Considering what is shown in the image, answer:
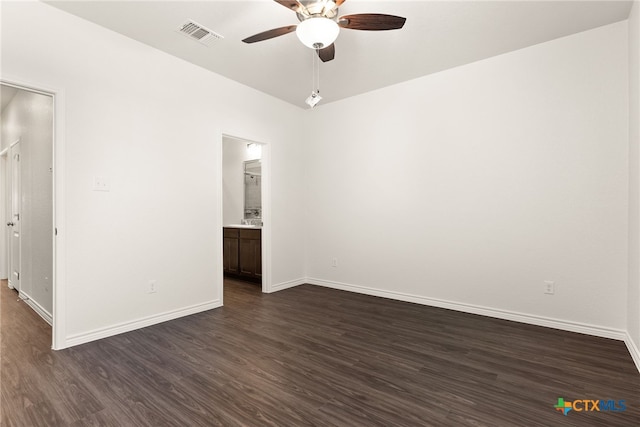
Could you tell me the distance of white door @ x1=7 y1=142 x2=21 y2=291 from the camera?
4332 mm

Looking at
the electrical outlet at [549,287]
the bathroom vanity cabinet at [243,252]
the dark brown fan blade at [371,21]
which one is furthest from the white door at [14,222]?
the electrical outlet at [549,287]

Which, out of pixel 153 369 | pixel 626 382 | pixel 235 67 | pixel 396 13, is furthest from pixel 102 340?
pixel 626 382

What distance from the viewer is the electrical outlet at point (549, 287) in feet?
9.96

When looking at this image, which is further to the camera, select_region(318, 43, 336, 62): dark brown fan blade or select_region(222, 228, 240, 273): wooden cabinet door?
select_region(222, 228, 240, 273): wooden cabinet door

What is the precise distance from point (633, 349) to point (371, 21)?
123 inches

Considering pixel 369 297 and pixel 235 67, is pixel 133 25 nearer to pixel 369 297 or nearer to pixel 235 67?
pixel 235 67

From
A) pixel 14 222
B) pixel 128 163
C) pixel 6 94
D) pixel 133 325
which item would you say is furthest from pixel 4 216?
pixel 133 325

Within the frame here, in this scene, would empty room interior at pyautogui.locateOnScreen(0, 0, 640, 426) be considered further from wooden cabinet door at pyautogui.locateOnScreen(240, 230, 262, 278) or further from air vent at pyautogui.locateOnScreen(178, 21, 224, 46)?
wooden cabinet door at pyautogui.locateOnScreen(240, 230, 262, 278)

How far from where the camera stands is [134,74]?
10.0 ft

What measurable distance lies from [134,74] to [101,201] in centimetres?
125

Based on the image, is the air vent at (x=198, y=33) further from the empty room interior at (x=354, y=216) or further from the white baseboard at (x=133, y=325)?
the white baseboard at (x=133, y=325)

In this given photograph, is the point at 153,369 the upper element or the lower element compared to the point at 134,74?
lower

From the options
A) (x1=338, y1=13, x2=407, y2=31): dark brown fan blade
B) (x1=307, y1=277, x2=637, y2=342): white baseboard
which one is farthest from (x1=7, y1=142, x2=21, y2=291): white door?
(x1=338, y1=13, x2=407, y2=31): dark brown fan blade

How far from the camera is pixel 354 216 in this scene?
14.7 ft
